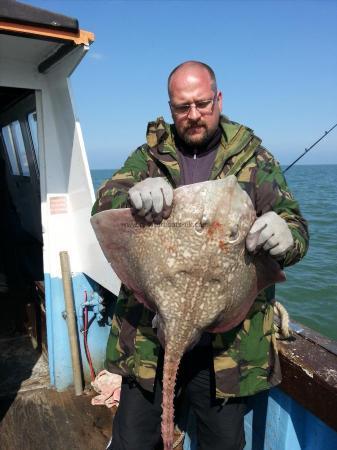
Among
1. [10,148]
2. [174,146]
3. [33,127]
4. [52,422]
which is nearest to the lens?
[174,146]

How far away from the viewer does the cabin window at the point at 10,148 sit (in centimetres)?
779

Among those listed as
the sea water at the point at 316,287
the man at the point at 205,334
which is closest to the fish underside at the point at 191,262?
the man at the point at 205,334

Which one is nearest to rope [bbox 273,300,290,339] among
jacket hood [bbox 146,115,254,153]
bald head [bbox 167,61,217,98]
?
jacket hood [bbox 146,115,254,153]

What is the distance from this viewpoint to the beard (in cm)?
236

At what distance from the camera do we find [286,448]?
8.80 ft

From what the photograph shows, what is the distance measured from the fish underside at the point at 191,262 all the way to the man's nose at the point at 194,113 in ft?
2.05

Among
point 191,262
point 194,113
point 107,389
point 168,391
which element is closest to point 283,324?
point 168,391

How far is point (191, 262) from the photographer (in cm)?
188

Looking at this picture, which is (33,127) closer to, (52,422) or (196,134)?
(52,422)

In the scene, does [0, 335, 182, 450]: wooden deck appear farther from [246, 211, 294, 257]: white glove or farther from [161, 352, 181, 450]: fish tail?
[246, 211, 294, 257]: white glove

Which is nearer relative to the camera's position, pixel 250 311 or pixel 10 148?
pixel 250 311

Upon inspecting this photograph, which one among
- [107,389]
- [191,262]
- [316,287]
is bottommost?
[316,287]

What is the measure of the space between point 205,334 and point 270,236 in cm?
82

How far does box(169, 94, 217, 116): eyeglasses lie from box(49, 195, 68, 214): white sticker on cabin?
2543mm
